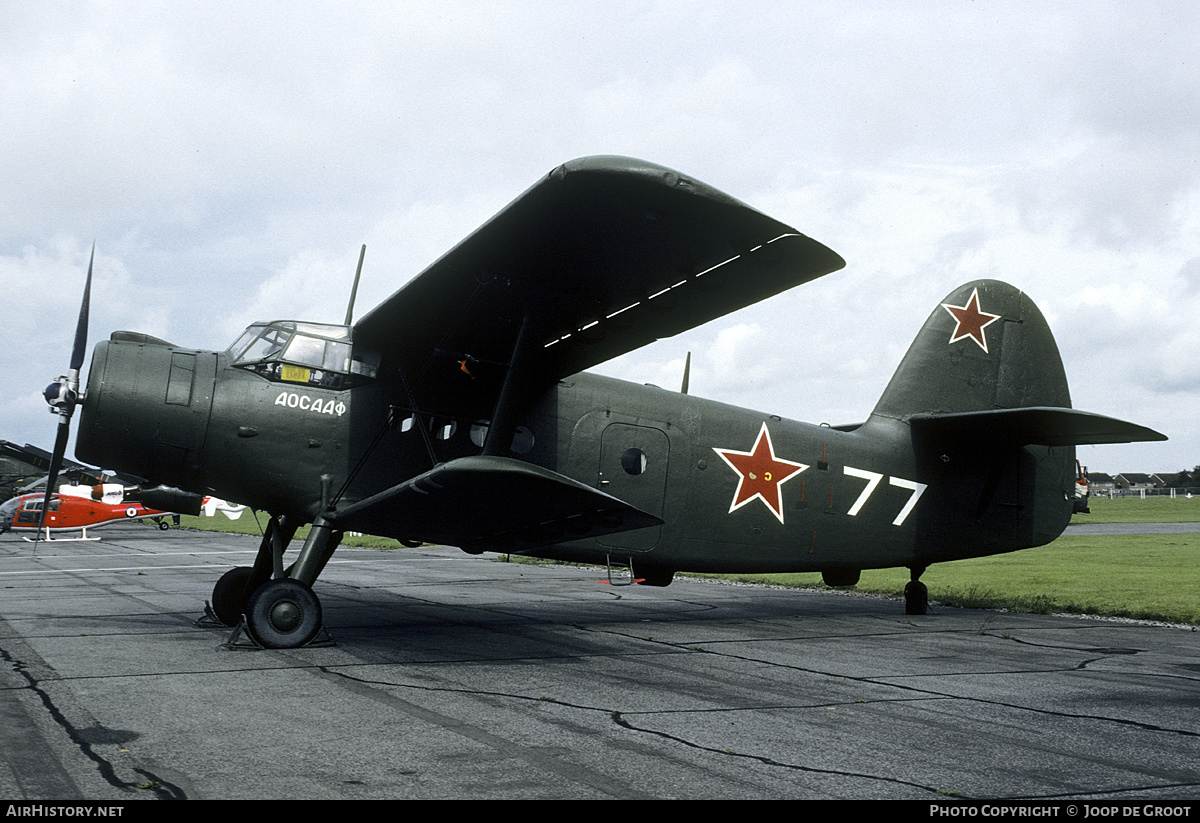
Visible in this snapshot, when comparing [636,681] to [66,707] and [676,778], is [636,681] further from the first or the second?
[66,707]

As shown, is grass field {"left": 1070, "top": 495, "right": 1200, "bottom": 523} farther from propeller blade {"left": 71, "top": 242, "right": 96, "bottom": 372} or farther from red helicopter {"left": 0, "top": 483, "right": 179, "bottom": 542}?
propeller blade {"left": 71, "top": 242, "right": 96, "bottom": 372}

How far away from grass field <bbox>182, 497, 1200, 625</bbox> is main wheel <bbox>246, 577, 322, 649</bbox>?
29.6 ft

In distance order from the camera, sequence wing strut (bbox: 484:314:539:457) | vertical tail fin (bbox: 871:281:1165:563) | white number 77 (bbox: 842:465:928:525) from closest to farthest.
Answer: wing strut (bbox: 484:314:539:457), white number 77 (bbox: 842:465:928:525), vertical tail fin (bbox: 871:281:1165:563)

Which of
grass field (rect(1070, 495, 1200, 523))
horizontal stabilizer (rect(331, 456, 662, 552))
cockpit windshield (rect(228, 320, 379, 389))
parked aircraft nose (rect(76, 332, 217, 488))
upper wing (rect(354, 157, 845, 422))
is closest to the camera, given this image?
upper wing (rect(354, 157, 845, 422))

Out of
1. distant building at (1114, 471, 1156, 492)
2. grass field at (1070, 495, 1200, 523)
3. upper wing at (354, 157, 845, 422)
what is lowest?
upper wing at (354, 157, 845, 422)

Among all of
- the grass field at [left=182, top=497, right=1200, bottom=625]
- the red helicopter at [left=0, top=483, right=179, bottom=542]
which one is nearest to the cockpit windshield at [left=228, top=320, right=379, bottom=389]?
the grass field at [left=182, top=497, right=1200, bottom=625]

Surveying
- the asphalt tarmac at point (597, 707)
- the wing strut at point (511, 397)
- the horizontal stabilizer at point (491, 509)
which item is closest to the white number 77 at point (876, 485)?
the asphalt tarmac at point (597, 707)

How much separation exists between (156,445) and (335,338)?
1.82 m

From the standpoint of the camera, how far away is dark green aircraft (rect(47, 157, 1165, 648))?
6832mm

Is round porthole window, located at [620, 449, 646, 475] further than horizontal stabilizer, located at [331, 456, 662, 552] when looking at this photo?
Yes

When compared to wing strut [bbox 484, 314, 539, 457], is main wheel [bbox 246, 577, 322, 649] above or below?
below

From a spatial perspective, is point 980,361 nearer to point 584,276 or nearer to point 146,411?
point 584,276

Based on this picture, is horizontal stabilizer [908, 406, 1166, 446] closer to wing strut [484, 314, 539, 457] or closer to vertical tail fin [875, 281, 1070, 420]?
vertical tail fin [875, 281, 1070, 420]
